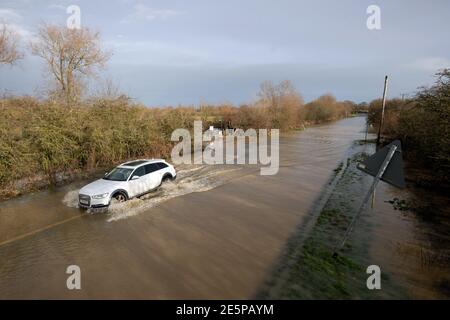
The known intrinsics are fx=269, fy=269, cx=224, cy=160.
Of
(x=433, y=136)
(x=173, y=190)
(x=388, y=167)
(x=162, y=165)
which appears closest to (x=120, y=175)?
(x=162, y=165)

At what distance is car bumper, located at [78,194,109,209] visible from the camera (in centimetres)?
1019

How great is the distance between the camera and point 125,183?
1105 cm

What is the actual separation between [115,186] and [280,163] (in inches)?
512

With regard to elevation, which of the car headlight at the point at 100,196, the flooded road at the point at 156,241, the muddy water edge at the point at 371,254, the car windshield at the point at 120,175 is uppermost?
the car windshield at the point at 120,175

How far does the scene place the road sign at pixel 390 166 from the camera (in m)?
5.75

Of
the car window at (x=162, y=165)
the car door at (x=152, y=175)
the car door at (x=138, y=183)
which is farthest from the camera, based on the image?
the car window at (x=162, y=165)

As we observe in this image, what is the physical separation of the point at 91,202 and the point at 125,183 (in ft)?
4.76

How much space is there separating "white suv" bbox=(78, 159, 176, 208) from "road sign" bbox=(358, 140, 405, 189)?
8.73 m

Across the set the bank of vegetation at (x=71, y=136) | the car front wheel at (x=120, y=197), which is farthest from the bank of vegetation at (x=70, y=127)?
the car front wheel at (x=120, y=197)

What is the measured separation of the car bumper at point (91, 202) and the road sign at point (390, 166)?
29.1 feet

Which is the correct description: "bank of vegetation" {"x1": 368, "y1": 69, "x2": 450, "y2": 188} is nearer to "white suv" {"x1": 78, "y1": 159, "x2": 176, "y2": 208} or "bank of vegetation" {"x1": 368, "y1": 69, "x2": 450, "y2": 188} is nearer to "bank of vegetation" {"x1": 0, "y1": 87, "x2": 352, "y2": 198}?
"white suv" {"x1": 78, "y1": 159, "x2": 176, "y2": 208}

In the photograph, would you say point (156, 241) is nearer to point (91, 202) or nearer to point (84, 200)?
point (91, 202)

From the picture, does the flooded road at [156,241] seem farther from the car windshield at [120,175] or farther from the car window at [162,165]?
the car windshield at [120,175]

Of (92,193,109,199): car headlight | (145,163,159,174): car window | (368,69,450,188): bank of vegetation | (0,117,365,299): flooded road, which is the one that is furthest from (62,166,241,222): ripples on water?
(368,69,450,188): bank of vegetation
